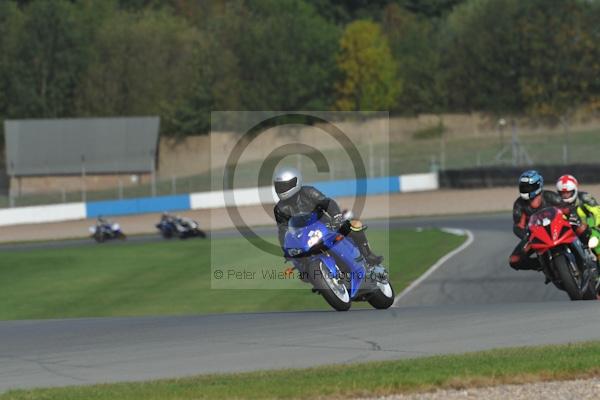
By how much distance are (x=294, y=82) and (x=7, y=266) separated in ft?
166

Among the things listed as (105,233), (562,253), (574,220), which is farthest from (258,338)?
(105,233)

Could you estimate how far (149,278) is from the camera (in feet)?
89.2

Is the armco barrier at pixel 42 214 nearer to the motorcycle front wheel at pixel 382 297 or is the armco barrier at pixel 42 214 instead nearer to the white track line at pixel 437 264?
the white track line at pixel 437 264

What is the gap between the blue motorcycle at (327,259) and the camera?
42.9 ft

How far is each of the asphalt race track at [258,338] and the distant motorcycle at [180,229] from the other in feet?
83.1

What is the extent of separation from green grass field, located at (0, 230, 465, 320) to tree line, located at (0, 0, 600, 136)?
40.0 meters

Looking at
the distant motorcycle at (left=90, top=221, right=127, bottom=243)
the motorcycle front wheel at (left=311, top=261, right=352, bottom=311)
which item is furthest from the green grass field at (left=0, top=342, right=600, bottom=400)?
the distant motorcycle at (left=90, top=221, right=127, bottom=243)

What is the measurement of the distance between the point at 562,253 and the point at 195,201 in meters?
38.0

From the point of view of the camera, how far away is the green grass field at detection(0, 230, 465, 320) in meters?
21.7

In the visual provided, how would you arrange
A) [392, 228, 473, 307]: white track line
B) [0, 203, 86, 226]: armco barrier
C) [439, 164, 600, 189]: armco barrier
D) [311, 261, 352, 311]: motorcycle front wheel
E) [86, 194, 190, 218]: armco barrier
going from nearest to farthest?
[311, 261, 352, 311]: motorcycle front wheel → [392, 228, 473, 307]: white track line → [439, 164, 600, 189]: armco barrier → [0, 203, 86, 226]: armco barrier → [86, 194, 190, 218]: armco barrier

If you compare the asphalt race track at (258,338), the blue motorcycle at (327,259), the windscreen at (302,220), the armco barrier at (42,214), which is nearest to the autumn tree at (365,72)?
the armco barrier at (42,214)

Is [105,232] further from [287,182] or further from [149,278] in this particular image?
[287,182]

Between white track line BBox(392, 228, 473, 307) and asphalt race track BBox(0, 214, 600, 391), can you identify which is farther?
white track line BBox(392, 228, 473, 307)

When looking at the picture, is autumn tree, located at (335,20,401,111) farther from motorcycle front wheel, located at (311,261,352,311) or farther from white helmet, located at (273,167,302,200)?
white helmet, located at (273,167,302,200)
